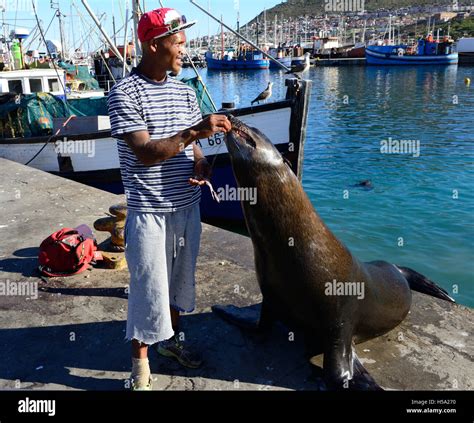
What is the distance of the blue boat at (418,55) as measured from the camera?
61.1 meters

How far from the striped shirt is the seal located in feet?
1.11

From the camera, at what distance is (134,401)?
9.47 feet

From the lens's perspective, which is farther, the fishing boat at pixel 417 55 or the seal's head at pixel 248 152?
the fishing boat at pixel 417 55

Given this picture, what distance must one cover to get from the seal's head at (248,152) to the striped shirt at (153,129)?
0.89 ft

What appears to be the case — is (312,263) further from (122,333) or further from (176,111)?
(122,333)

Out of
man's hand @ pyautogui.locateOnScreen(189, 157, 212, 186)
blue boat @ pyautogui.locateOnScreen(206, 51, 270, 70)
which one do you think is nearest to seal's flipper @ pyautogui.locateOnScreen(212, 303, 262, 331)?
man's hand @ pyautogui.locateOnScreen(189, 157, 212, 186)

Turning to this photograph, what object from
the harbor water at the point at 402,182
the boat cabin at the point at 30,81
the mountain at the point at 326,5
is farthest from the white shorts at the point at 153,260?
the mountain at the point at 326,5

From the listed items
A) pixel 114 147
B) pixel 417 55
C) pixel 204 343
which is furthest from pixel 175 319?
pixel 417 55

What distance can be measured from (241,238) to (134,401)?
2923 millimetres

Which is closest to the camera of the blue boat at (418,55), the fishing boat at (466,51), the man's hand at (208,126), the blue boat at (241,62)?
the man's hand at (208,126)

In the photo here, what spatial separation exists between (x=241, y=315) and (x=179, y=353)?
66cm

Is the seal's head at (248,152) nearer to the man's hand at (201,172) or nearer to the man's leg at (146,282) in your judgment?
the man's hand at (201,172)

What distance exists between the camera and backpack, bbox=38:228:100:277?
4711 millimetres

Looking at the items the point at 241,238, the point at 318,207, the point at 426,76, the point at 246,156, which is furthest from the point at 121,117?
the point at 426,76
